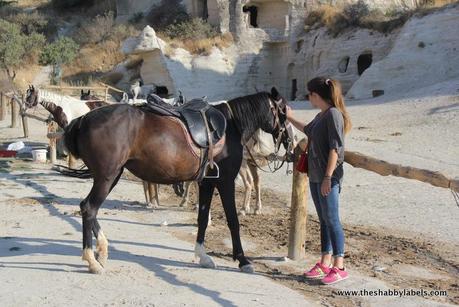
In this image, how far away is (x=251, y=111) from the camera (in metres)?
6.25

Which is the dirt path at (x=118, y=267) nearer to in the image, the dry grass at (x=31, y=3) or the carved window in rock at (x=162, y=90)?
the carved window in rock at (x=162, y=90)

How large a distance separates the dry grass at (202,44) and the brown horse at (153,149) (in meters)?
27.7

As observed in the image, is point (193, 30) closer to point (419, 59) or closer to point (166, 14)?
point (166, 14)

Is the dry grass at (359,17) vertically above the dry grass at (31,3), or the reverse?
the dry grass at (31,3)

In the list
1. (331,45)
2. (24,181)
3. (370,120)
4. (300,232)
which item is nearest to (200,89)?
(331,45)

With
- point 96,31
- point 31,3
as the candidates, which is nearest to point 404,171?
point 96,31

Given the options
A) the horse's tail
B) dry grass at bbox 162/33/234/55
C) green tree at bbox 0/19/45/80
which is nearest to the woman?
the horse's tail

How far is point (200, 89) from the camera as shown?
107ft

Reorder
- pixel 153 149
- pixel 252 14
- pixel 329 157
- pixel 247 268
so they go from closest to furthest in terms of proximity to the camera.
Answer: pixel 329 157, pixel 153 149, pixel 247 268, pixel 252 14

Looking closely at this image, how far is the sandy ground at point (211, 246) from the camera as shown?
5.05m

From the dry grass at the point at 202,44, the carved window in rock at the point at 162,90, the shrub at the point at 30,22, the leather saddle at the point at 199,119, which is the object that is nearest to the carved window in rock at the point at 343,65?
the dry grass at the point at 202,44

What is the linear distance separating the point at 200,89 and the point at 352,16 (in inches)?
361

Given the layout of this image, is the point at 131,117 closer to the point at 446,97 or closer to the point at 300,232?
the point at 300,232

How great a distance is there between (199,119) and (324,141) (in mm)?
1368
